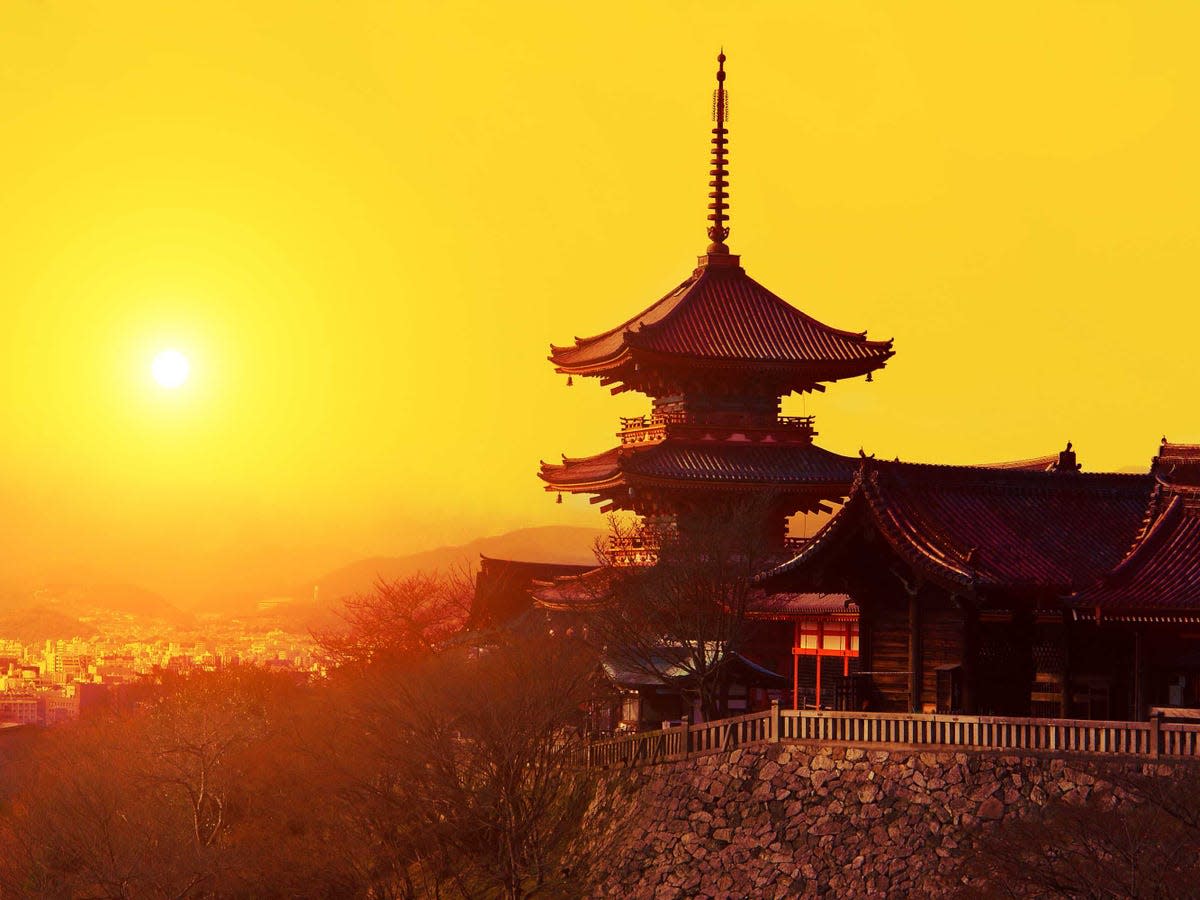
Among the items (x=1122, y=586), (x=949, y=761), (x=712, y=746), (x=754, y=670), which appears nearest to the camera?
(x=949, y=761)

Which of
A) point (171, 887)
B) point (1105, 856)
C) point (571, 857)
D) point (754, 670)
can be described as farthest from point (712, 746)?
point (171, 887)

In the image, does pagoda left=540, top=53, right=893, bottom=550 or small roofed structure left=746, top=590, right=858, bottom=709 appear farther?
pagoda left=540, top=53, right=893, bottom=550

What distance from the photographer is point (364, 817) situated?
4572 cm

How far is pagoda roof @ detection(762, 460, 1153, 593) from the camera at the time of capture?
37.2m

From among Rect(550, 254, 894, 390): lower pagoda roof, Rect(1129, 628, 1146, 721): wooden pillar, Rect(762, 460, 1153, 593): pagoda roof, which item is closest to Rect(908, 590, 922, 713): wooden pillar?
Rect(762, 460, 1153, 593): pagoda roof

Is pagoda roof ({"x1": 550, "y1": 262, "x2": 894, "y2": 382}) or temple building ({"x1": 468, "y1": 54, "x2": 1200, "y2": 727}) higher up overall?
pagoda roof ({"x1": 550, "y1": 262, "x2": 894, "y2": 382})

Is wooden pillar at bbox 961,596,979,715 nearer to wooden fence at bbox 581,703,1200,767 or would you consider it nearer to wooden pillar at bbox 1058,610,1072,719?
wooden pillar at bbox 1058,610,1072,719

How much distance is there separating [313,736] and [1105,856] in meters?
30.3

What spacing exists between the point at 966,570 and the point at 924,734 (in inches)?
151

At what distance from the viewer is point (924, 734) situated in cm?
3416

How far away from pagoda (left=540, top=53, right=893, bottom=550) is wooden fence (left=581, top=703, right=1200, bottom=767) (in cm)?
1404

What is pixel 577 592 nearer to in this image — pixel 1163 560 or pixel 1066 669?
pixel 1066 669

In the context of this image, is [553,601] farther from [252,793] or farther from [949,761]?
[949,761]

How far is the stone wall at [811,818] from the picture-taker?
105ft
